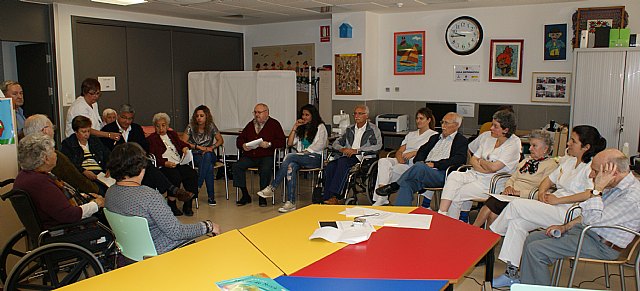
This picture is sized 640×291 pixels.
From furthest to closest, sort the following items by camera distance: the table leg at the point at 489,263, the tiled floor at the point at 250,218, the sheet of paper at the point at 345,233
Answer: the tiled floor at the point at 250,218 → the table leg at the point at 489,263 → the sheet of paper at the point at 345,233

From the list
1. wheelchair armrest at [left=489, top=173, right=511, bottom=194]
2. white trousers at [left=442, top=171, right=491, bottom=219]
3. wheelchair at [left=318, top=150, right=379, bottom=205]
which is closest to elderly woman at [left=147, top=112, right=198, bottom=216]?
wheelchair at [left=318, top=150, right=379, bottom=205]

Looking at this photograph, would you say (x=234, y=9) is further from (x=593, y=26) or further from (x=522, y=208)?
(x=522, y=208)

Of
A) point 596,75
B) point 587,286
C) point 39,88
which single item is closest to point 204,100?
point 39,88

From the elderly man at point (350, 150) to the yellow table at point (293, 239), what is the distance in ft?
9.09

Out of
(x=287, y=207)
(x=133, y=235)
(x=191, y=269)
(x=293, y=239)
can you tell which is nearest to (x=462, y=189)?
(x=287, y=207)

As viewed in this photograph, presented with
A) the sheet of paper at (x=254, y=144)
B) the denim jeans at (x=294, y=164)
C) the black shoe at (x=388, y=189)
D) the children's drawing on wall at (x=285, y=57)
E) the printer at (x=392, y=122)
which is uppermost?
the children's drawing on wall at (x=285, y=57)

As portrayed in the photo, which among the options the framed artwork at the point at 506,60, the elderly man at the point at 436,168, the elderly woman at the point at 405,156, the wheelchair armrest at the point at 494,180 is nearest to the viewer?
the wheelchair armrest at the point at 494,180

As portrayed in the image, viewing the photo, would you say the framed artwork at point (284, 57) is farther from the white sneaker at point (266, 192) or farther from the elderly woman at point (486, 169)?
the elderly woman at point (486, 169)

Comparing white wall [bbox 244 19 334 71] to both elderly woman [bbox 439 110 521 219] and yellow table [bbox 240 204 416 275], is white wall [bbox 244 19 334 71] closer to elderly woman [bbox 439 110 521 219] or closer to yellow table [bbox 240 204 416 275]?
elderly woman [bbox 439 110 521 219]

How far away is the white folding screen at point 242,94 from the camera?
27.6 ft

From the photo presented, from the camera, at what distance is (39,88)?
7.66m

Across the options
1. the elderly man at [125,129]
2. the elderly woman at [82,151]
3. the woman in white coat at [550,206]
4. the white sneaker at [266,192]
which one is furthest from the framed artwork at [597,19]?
the elderly woman at [82,151]

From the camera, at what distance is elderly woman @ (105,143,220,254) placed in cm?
323

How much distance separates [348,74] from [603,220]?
5303mm
